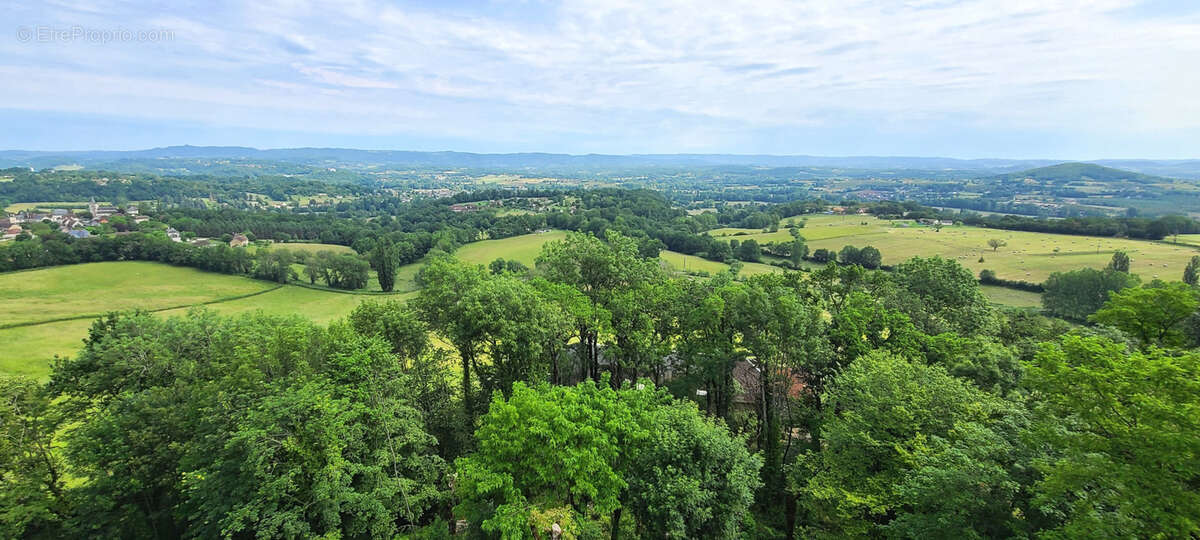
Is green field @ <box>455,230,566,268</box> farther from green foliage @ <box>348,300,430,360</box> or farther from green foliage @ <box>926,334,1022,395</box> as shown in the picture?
green foliage @ <box>926,334,1022,395</box>

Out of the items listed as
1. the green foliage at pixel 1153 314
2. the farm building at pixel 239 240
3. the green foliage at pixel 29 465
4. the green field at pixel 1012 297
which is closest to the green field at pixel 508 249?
the farm building at pixel 239 240

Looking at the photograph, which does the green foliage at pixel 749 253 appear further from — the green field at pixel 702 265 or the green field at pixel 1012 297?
the green field at pixel 1012 297

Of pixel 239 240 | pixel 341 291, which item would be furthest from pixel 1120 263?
pixel 239 240

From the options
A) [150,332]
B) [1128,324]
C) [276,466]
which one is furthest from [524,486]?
[1128,324]

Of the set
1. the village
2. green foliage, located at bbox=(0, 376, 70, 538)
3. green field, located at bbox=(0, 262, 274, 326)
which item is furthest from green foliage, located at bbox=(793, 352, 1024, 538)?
the village

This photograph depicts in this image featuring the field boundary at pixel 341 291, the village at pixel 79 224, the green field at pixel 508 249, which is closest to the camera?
the field boundary at pixel 341 291

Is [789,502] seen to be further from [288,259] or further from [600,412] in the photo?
[288,259]
